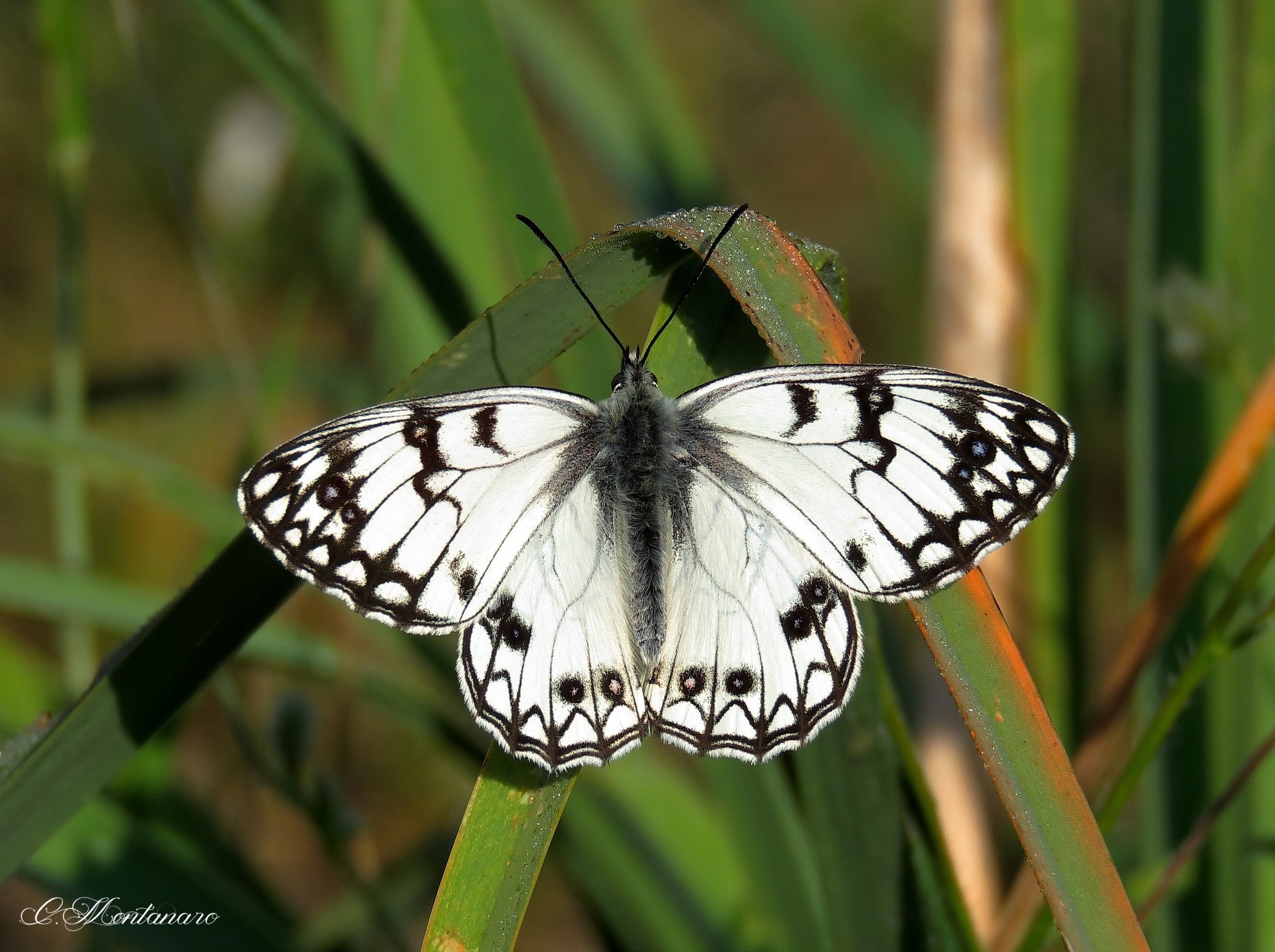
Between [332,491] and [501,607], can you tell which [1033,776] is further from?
[332,491]

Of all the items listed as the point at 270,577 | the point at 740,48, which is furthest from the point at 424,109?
the point at 740,48

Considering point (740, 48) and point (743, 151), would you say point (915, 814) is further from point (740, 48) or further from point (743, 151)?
point (740, 48)

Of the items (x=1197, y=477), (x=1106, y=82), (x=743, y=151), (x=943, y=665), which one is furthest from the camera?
(x=743, y=151)

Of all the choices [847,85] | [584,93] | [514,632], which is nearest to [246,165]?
[584,93]

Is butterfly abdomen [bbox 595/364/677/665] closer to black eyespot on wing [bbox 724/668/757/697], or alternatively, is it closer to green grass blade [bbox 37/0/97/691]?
black eyespot on wing [bbox 724/668/757/697]

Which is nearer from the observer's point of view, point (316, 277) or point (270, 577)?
point (270, 577)
